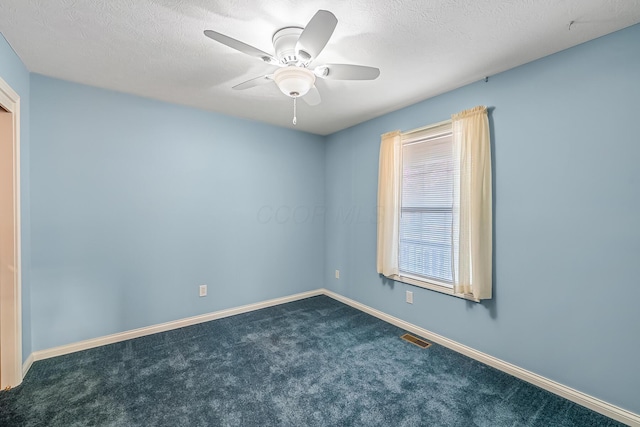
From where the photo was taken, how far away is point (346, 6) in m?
1.53

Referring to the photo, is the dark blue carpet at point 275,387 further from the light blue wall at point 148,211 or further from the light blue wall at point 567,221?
the light blue wall at point 148,211

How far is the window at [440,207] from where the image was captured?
2297 millimetres

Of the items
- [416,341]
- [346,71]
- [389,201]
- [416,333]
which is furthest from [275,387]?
[346,71]

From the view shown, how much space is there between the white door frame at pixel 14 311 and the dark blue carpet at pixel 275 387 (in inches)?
5.5

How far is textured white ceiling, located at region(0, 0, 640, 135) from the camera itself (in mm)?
1532

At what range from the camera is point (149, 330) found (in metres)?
2.82

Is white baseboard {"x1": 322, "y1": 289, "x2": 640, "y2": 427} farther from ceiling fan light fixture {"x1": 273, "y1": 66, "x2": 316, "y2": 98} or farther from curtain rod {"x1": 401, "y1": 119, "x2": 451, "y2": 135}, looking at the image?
ceiling fan light fixture {"x1": 273, "y1": 66, "x2": 316, "y2": 98}

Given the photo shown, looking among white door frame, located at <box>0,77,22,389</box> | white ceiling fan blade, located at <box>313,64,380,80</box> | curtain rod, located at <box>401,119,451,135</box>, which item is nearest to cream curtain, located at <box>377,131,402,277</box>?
curtain rod, located at <box>401,119,451,135</box>

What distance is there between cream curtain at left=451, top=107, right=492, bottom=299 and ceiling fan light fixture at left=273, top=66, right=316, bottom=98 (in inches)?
58.6

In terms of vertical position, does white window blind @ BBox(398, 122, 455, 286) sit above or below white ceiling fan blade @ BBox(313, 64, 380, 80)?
below

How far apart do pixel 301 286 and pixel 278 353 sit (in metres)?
1.51

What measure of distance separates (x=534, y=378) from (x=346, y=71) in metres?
2.56

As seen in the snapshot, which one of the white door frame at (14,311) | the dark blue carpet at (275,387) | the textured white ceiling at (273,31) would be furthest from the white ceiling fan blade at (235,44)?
the dark blue carpet at (275,387)

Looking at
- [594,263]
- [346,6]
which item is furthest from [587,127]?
[346,6]
